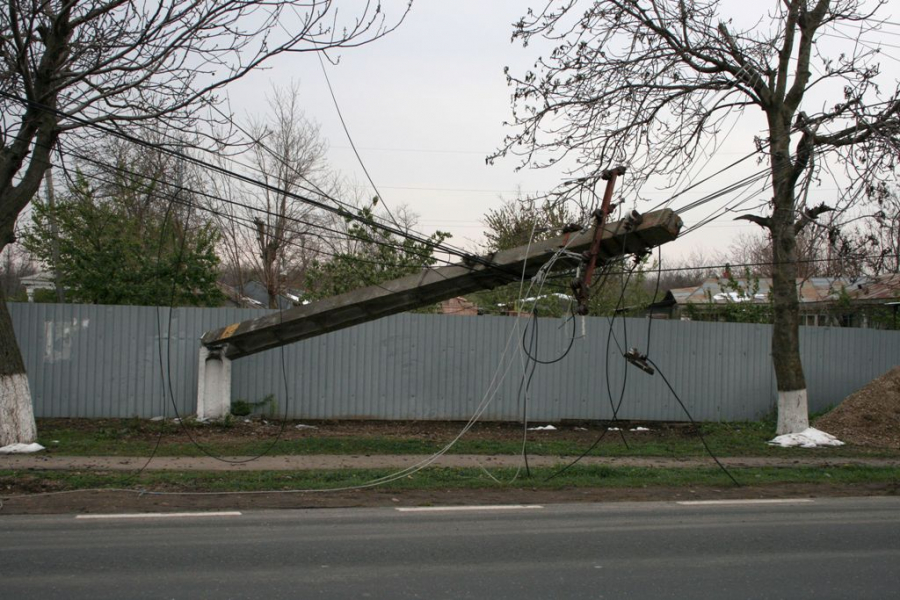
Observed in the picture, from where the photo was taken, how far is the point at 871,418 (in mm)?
17391

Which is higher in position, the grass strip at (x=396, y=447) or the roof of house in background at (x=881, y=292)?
the roof of house in background at (x=881, y=292)

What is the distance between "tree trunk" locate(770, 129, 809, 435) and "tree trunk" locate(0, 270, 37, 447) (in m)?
13.9

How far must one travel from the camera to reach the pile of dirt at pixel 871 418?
16.7 meters

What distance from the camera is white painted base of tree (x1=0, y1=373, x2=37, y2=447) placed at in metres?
12.5

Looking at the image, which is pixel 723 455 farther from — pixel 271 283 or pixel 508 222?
pixel 271 283

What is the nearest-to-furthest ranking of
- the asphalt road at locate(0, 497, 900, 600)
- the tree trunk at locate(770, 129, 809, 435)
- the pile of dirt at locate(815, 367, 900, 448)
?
the asphalt road at locate(0, 497, 900, 600) → the tree trunk at locate(770, 129, 809, 435) → the pile of dirt at locate(815, 367, 900, 448)

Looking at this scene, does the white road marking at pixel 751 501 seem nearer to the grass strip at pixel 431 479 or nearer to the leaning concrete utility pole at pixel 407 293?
the grass strip at pixel 431 479

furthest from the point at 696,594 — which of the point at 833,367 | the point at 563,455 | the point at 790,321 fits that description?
the point at 833,367

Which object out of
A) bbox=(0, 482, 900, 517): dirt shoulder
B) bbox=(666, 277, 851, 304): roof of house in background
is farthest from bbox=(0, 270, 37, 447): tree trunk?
bbox=(666, 277, 851, 304): roof of house in background

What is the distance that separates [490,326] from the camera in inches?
698

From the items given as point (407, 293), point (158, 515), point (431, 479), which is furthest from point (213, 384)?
point (158, 515)

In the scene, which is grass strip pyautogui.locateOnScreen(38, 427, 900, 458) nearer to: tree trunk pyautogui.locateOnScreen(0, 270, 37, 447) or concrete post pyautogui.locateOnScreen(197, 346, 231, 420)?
tree trunk pyautogui.locateOnScreen(0, 270, 37, 447)

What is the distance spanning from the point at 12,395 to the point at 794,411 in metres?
14.4

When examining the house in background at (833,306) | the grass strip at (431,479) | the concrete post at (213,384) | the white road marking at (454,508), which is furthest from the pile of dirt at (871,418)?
the concrete post at (213,384)
